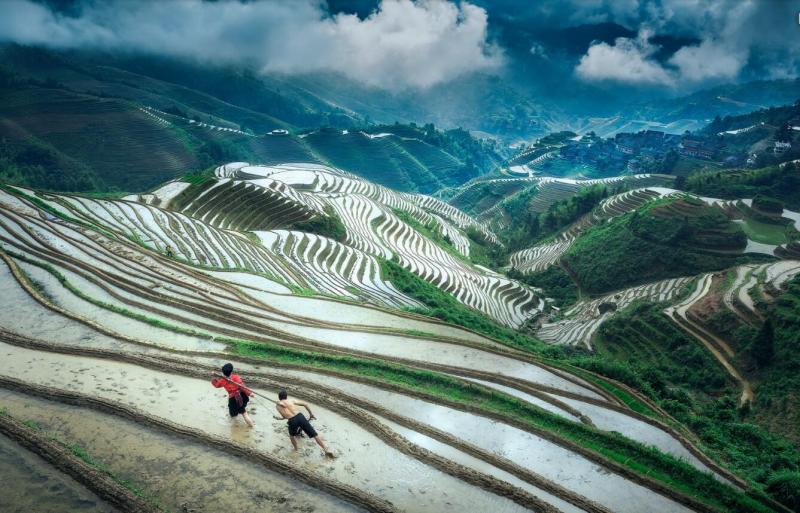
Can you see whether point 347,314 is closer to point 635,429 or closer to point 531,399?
point 531,399

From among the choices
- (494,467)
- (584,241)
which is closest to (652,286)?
(584,241)

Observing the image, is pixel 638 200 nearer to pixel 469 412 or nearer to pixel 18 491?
pixel 469 412

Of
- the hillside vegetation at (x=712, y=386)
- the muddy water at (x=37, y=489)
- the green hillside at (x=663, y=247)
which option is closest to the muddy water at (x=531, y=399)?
the hillside vegetation at (x=712, y=386)

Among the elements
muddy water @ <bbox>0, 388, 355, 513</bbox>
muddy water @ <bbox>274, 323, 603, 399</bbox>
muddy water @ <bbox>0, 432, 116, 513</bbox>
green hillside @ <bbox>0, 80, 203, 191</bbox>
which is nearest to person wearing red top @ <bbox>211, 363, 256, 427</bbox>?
muddy water @ <bbox>0, 388, 355, 513</bbox>

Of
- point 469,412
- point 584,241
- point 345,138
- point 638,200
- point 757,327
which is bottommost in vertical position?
point 469,412

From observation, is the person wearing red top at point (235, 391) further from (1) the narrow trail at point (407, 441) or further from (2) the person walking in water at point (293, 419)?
(1) the narrow trail at point (407, 441)

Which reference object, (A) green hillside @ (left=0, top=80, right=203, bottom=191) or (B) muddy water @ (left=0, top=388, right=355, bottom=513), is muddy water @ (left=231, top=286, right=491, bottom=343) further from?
(A) green hillside @ (left=0, top=80, right=203, bottom=191)
